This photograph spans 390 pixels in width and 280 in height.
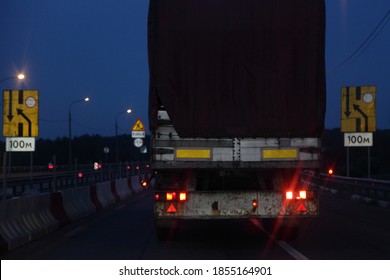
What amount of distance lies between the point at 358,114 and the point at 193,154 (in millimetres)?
18989

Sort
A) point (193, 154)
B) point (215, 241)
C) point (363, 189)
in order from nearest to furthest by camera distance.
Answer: point (193, 154)
point (215, 241)
point (363, 189)

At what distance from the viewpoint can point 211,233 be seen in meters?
15.1

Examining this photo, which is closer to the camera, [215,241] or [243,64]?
[243,64]

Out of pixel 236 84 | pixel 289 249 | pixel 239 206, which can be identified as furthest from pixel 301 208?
pixel 236 84

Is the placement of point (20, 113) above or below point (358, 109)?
below

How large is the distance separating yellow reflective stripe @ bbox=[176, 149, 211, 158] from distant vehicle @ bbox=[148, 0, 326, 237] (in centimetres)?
2

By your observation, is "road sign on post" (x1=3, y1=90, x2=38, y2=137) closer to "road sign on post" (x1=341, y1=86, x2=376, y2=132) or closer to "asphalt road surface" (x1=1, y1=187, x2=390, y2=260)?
"asphalt road surface" (x1=1, y1=187, x2=390, y2=260)

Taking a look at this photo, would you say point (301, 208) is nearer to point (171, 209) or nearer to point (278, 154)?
point (278, 154)

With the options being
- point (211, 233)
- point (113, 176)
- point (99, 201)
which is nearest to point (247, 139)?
point (211, 233)

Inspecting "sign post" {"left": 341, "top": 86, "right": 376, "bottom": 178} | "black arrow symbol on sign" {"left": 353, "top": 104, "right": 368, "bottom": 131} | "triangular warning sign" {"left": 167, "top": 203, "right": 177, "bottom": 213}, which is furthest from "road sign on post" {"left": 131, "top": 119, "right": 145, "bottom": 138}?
"triangular warning sign" {"left": 167, "top": 203, "right": 177, "bottom": 213}

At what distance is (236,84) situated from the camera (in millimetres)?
11688

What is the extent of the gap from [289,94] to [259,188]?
2037 millimetres

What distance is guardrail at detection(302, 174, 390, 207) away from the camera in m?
24.5

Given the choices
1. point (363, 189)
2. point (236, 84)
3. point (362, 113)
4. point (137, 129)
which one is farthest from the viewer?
point (137, 129)
